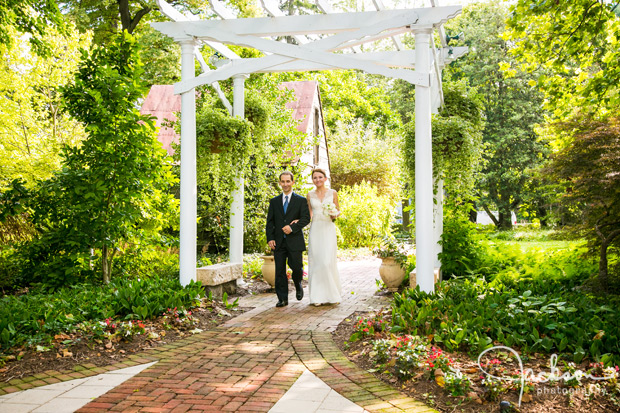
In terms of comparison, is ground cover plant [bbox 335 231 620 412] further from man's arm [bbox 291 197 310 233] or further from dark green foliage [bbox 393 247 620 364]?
man's arm [bbox 291 197 310 233]

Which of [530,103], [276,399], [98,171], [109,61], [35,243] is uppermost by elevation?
[530,103]

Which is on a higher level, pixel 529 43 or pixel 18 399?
pixel 529 43

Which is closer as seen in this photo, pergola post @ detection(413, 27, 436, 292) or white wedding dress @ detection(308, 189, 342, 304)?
pergola post @ detection(413, 27, 436, 292)

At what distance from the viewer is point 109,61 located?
7793 millimetres

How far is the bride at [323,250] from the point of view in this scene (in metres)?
7.36

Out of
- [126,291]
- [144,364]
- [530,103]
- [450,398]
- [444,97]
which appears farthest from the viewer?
[530,103]

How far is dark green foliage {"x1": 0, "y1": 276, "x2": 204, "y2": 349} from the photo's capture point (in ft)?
17.3

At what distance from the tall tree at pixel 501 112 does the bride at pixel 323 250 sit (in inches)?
646

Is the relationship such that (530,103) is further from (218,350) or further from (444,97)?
(218,350)

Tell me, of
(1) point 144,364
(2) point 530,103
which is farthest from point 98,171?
(2) point 530,103

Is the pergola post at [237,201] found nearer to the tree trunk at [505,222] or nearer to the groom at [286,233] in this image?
the groom at [286,233]

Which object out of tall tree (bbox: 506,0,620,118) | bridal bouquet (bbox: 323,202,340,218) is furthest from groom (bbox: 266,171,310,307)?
tall tree (bbox: 506,0,620,118)

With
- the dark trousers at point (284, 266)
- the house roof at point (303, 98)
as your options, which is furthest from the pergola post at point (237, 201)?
the house roof at point (303, 98)

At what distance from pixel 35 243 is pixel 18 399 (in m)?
4.63
